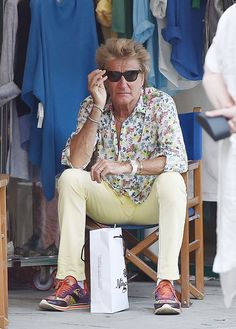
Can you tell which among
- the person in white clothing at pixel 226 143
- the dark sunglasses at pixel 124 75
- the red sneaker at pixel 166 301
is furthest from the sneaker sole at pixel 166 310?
the person in white clothing at pixel 226 143

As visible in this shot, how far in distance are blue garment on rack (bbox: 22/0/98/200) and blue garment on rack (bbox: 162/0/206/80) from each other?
16.5 inches

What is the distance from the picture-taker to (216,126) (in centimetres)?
250

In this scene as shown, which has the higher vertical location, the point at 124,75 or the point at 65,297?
the point at 124,75

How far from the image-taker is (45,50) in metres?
5.20

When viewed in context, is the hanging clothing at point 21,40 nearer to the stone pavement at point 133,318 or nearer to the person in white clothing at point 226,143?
the stone pavement at point 133,318

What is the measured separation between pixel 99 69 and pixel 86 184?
598 millimetres

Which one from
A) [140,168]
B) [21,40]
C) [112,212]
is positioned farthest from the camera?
[21,40]

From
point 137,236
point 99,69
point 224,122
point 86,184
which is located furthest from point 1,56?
point 224,122

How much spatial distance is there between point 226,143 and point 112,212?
2040 millimetres

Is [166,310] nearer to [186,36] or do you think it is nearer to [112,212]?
[112,212]

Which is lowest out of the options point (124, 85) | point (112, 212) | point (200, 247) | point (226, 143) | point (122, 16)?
point (200, 247)

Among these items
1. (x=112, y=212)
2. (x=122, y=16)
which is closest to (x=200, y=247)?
(x=112, y=212)

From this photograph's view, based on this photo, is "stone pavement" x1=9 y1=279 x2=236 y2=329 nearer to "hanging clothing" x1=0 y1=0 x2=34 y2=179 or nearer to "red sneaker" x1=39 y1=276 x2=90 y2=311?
"red sneaker" x1=39 y1=276 x2=90 y2=311

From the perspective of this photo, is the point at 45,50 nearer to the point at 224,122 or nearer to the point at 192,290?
the point at 192,290
